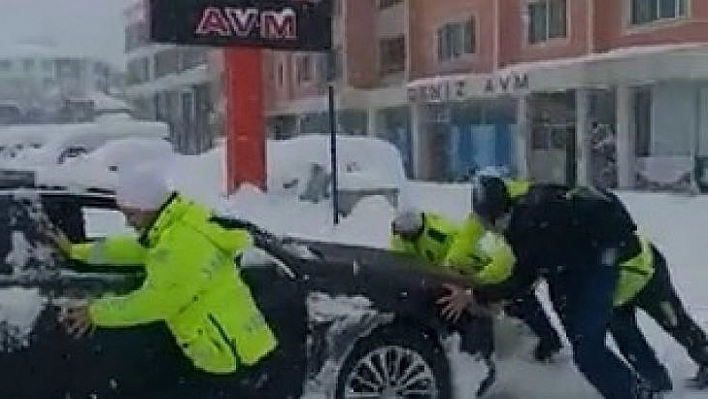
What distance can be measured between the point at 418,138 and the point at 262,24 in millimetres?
21777

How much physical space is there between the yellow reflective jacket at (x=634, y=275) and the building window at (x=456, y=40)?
32.8 metres

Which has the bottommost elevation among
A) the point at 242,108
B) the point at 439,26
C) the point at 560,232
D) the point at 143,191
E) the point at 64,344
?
the point at 64,344

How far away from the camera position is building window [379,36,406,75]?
46312mm

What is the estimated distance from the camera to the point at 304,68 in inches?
2143

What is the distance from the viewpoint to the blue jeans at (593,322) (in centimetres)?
657

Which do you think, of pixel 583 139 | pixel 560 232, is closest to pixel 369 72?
pixel 583 139

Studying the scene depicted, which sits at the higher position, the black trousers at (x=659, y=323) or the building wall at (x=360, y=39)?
the building wall at (x=360, y=39)

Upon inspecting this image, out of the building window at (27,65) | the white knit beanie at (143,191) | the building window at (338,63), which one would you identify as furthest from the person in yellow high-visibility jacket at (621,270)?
the building window at (27,65)

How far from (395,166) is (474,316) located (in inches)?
537

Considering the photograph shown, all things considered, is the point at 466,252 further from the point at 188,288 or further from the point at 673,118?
the point at 673,118

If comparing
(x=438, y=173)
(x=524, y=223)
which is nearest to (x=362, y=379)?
(x=524, y=223)

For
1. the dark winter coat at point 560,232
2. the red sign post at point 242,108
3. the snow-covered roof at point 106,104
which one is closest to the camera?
the dark winter coat at point 560,232

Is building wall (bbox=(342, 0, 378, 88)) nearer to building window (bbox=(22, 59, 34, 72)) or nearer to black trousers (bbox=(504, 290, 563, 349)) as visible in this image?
black trousers (bbox=(504, 290, 563, 349))

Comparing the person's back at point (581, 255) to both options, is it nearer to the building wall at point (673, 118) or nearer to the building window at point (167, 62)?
the building wall at point (673, 118)
